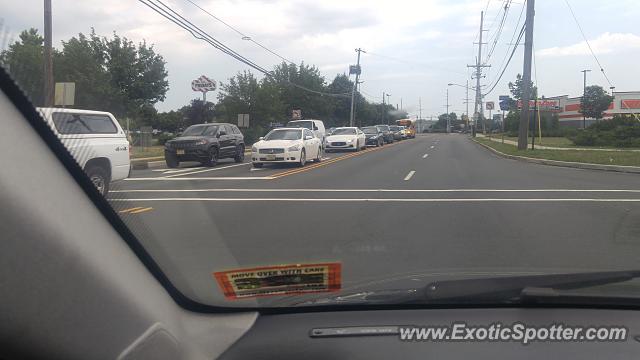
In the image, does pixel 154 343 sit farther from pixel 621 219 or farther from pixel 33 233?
pixel 621 219

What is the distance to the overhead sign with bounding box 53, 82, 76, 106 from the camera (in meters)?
2.85

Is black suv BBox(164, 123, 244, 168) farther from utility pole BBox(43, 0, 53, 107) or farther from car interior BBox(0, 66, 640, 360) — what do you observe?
car interior BBox(0, 66, 640, 360)

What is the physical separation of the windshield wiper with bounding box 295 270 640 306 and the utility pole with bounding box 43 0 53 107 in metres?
1.65

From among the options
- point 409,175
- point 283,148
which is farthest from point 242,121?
point 409,175

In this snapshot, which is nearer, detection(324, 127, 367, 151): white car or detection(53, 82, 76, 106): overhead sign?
detection(53, 82, 76, 106): overhead sign

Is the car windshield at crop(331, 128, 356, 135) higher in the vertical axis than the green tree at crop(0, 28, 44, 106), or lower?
higher

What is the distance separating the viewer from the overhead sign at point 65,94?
285 cm

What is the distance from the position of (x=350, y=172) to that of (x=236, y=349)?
17.3 m

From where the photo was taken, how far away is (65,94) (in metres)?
3.03

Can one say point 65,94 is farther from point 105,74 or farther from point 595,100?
point 595,100

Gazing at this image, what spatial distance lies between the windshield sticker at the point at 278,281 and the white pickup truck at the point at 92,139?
88 cm

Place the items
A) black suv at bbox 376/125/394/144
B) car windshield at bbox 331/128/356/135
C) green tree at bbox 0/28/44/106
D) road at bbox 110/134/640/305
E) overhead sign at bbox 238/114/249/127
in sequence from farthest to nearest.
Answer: black suv at bbox 376/125/394/144 → car windshield at bbox 331/128/356/135 → overhead sign at bbox 238/114/249/127 → road at bbox 110/134/640/305 → green tree at bbox 0/28/44/106

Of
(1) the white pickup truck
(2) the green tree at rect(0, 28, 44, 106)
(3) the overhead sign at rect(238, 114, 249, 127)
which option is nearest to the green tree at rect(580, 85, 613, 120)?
(3) the overhead sign at rect(238, 114, 249, 127)

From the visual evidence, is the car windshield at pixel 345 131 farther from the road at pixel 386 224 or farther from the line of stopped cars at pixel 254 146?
the road at pixel 386 224
